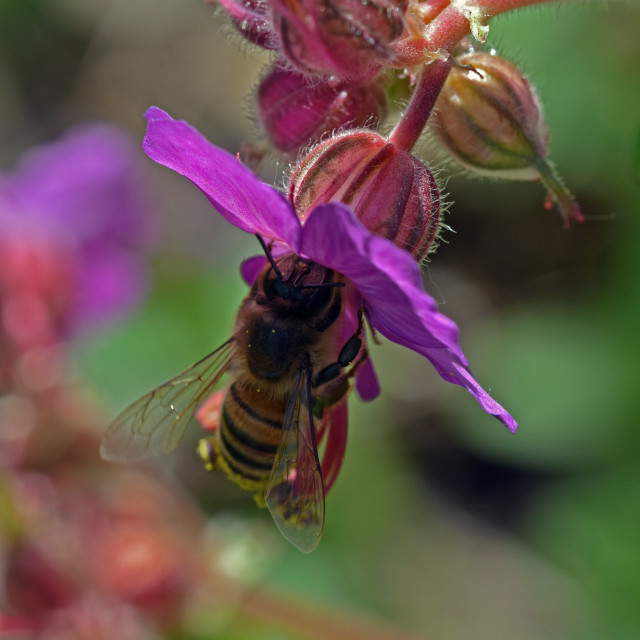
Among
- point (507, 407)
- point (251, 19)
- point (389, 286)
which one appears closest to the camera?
point (389, 286)

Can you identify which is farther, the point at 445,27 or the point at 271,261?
the point at 271,261

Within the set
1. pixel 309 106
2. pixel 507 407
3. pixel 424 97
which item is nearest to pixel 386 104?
pixel 309 106

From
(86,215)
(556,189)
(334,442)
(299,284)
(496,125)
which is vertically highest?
(496,125)

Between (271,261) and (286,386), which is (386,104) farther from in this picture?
(286,386)

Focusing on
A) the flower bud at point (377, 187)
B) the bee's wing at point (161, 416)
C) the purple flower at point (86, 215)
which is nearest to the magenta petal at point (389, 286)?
the flower bud at point (377, 187)

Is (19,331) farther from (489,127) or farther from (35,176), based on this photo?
(489,127)

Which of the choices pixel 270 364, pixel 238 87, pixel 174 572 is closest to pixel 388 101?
pixel 270 364

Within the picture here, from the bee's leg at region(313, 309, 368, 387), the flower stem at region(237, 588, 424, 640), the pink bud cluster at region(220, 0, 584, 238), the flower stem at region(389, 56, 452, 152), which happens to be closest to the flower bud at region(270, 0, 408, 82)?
the pink bud cluster at region(220, 0, 584, 238)

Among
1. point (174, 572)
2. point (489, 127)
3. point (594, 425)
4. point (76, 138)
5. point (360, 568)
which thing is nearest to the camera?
point (489, 127)
